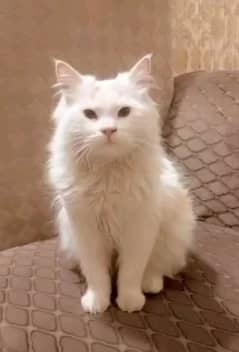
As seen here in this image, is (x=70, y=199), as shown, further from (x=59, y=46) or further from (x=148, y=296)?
(x=59, y=46)

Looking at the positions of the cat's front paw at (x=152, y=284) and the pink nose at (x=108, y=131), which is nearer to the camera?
the pink nose at (x=108, y=131)

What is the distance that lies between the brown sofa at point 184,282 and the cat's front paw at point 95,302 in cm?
1

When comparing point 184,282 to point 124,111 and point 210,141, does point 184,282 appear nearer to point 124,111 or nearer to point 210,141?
point 124,111

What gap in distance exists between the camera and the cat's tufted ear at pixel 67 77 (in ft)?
3.64

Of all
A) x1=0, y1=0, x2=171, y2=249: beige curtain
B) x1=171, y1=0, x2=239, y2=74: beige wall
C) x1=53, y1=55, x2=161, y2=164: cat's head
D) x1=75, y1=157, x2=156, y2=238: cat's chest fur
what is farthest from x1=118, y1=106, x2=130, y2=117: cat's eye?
x1=171, y1=0, x2=239, y2=74: beige wall

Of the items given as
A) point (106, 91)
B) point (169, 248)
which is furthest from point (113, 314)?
point (106, 91)

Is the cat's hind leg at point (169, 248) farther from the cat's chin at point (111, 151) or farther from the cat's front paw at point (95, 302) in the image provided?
the cat's chin at point (111, 151)

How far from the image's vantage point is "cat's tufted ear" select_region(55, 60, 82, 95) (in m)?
1.11

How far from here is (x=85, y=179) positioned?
1.13 metres

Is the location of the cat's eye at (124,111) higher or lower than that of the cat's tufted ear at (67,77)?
lower

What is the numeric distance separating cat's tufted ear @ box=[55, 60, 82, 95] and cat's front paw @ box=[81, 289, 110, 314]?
41cm

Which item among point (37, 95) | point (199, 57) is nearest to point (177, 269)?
point (37, 95)

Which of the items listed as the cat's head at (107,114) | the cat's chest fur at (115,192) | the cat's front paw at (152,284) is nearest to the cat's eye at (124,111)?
the cat's head at (107,114)

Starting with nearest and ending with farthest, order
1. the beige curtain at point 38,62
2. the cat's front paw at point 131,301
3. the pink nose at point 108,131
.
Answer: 1. the pink nose at point 108,131
2. the cat's front paw at point 131,301
3. the beige curtain at point 38,62
